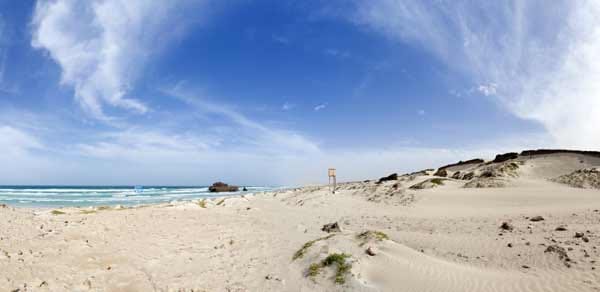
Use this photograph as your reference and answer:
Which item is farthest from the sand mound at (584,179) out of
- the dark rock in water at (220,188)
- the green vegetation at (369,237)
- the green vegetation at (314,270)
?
the dark rock in water at (220,188)

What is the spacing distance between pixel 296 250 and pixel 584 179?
775 inches

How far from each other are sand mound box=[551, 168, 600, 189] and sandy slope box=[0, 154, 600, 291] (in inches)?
206

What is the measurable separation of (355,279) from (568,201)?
44.6ft

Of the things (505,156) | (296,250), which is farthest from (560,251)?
(505,156)

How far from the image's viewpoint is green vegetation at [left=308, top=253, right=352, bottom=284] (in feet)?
22.4

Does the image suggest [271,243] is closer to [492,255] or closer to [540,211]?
[492,255]

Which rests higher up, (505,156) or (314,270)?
(505,156)

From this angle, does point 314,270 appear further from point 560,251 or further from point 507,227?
point 507,227

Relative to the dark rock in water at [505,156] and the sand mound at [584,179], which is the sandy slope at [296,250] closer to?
the sand mound at [584,179]

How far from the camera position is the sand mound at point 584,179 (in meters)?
18.6

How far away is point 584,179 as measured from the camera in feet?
63.6

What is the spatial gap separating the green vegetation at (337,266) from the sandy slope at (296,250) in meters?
0.10

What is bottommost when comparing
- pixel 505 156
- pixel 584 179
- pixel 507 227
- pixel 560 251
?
pixel 560 251

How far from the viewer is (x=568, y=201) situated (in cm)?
1476
